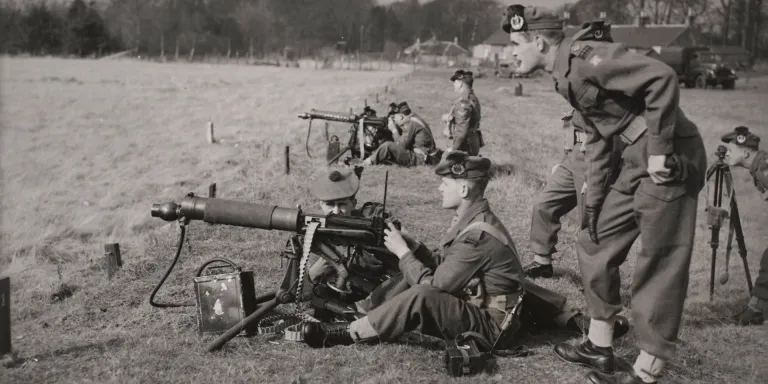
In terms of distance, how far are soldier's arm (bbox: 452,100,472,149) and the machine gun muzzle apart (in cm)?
675

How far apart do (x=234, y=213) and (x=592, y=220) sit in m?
2.45

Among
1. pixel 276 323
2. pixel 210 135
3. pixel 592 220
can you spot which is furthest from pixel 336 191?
pixel 210 135

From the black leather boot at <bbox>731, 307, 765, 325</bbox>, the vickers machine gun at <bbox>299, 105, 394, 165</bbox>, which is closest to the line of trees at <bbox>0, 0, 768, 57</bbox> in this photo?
the vickers machine gun at <bbox>299, 105, 394, 165</bbox>

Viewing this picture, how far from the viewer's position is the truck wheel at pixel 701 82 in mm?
41250

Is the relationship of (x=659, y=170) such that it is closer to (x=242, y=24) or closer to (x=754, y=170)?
(x=754, y=170)

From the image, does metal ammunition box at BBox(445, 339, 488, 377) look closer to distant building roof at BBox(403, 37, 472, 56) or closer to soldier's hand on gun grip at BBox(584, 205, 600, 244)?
Answer: soldier's hand on gun grip at BBox(584, 205, 600, 244)

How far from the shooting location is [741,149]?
7.30 metres

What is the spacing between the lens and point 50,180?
640 inches

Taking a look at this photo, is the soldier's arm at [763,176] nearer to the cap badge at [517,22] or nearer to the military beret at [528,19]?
the military beret at [528,19]

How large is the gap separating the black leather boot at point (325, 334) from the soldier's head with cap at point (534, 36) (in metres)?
2.19

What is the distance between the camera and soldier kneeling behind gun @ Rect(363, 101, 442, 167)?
42.4 ft

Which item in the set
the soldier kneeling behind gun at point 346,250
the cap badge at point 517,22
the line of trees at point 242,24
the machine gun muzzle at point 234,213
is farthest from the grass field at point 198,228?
the line of trees at point 242,24

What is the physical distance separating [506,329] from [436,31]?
87.6m

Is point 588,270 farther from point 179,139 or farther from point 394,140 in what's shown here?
point 179,139
